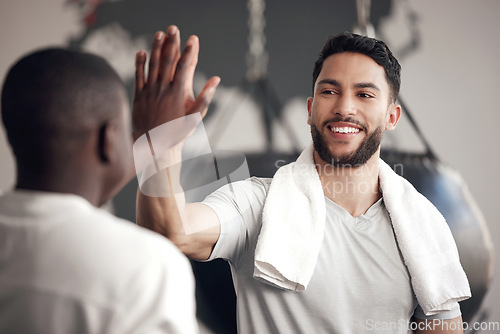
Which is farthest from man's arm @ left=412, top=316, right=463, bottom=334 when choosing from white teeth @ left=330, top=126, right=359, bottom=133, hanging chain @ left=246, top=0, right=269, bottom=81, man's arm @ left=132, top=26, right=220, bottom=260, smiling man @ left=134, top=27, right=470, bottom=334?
hanging chain @ left=246, top=0, right=269, bottom=81

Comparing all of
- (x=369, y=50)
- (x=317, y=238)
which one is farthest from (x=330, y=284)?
(x=369, y=50)

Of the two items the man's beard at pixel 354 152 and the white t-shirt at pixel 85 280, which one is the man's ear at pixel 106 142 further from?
the man's beard at pixel 354 152

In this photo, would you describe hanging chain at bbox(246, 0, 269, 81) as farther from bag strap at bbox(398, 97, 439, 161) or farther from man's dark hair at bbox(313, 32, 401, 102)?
bag strap at bbox(398, 97, 439, 161)

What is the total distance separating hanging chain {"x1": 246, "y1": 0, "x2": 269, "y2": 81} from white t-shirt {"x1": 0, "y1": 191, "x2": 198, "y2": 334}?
3.82 ft

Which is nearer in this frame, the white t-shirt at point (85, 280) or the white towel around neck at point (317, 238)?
the white t-shirt at point (85, 280)

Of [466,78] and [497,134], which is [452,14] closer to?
[466,78]

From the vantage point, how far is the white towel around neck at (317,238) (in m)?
1.11

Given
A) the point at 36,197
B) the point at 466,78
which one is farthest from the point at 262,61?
the point at 36,197

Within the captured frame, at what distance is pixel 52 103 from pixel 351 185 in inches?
36.9

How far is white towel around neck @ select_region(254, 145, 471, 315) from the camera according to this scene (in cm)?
111

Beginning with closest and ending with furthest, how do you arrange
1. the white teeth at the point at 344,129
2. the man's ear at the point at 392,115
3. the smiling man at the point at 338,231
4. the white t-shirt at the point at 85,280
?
1. the white t-shirt at the point at 85,280
2. the smiling man at the point at 338,231
3. the white teeth at the point at 344,129
4. the man's ear at the point at 392,115

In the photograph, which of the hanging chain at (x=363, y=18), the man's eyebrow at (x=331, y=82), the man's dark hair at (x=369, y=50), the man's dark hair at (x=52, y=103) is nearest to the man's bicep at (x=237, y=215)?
the man's eyebrow at (x=331, y=82)

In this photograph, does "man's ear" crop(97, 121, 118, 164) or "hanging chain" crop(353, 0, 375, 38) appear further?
"hanging chain" crop(353, 0, 375, 38)

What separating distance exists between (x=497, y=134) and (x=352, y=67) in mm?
720
